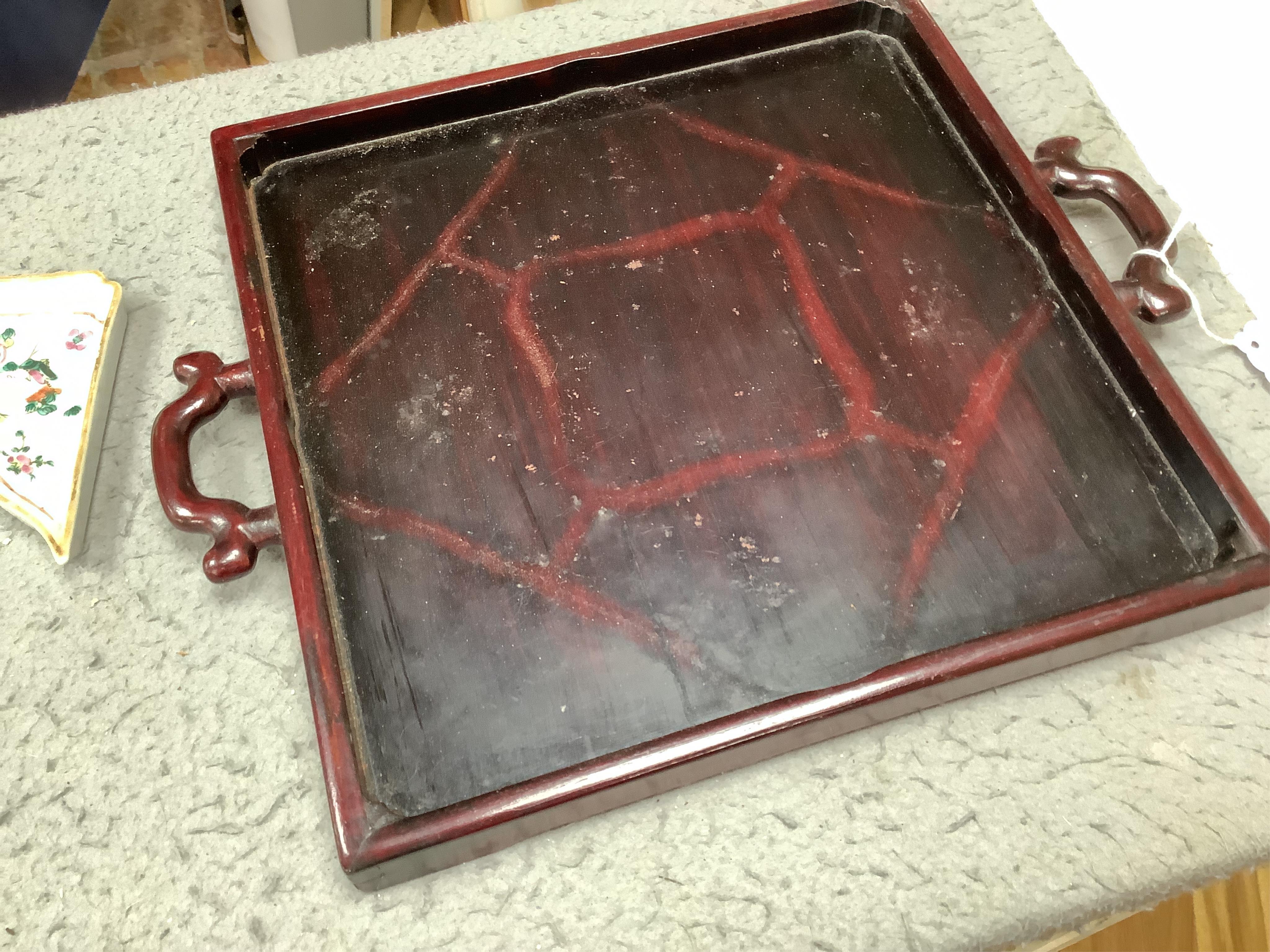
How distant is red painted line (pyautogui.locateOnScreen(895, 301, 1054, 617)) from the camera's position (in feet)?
2.03

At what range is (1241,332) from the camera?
0.75 m

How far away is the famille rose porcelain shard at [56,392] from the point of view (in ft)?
2.14

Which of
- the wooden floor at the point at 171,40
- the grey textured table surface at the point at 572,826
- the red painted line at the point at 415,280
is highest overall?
the red painted line at the point at 415,280

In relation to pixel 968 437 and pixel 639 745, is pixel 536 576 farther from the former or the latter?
pixel 968 437

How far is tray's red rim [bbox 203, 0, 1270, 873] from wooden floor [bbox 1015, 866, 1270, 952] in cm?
57

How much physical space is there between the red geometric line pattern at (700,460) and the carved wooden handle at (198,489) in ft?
0.19

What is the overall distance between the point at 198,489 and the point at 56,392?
15cm

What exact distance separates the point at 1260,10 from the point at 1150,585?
434mm

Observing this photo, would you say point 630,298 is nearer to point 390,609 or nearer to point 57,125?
point 390,609

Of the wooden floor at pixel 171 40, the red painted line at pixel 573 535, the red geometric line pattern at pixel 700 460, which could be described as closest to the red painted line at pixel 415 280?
the red geometric line pattern at pixel 700 460

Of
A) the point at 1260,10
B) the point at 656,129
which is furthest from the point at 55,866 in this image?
the point at 1260,10

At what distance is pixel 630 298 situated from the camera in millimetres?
723

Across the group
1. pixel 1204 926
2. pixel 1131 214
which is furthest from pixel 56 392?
pixel 1204 926

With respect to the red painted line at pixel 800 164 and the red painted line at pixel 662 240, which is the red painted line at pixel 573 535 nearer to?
the red painted line at pixel 662 240
